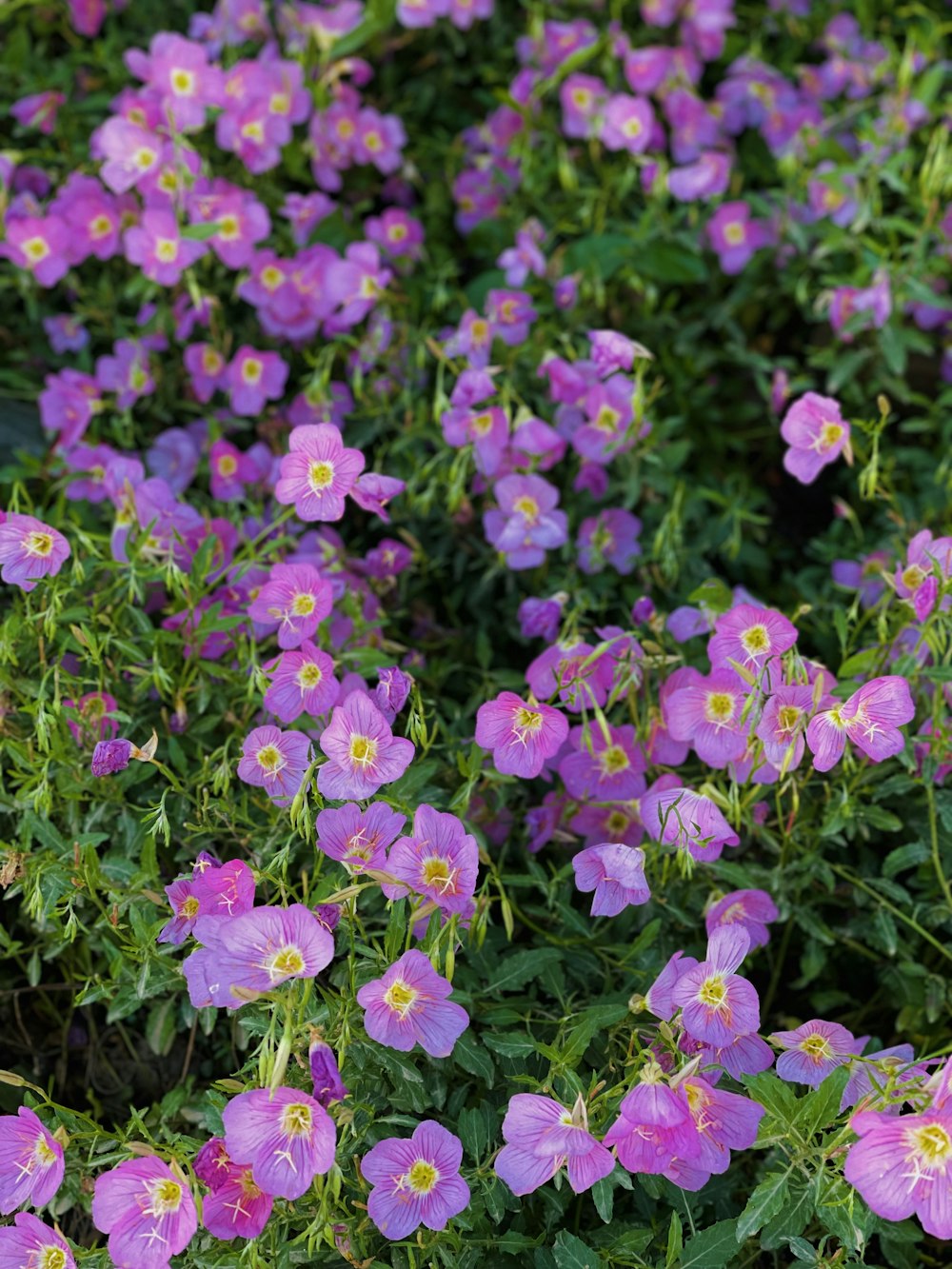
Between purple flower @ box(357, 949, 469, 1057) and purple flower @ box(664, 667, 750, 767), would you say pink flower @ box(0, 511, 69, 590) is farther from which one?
purple flower @ box(664, 667, 750, 767)

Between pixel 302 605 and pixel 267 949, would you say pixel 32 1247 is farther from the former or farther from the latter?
pixel 302 605

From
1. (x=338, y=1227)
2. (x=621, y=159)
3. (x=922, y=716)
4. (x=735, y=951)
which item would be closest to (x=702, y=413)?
(x=621, y=159)

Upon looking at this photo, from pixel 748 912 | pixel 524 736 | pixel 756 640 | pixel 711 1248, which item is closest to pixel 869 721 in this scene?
pixel 756 640

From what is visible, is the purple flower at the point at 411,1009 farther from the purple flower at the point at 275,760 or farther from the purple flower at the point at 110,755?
the purple flower at the point at 110,755

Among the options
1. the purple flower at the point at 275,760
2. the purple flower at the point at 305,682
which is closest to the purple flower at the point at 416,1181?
the purple flower at the point at 275,760

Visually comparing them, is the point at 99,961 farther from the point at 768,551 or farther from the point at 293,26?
the point at 293,26

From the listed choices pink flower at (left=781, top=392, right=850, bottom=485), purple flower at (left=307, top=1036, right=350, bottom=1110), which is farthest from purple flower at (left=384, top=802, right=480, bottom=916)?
pink flower at (left=781, top=392, right=850, bottom=485)
